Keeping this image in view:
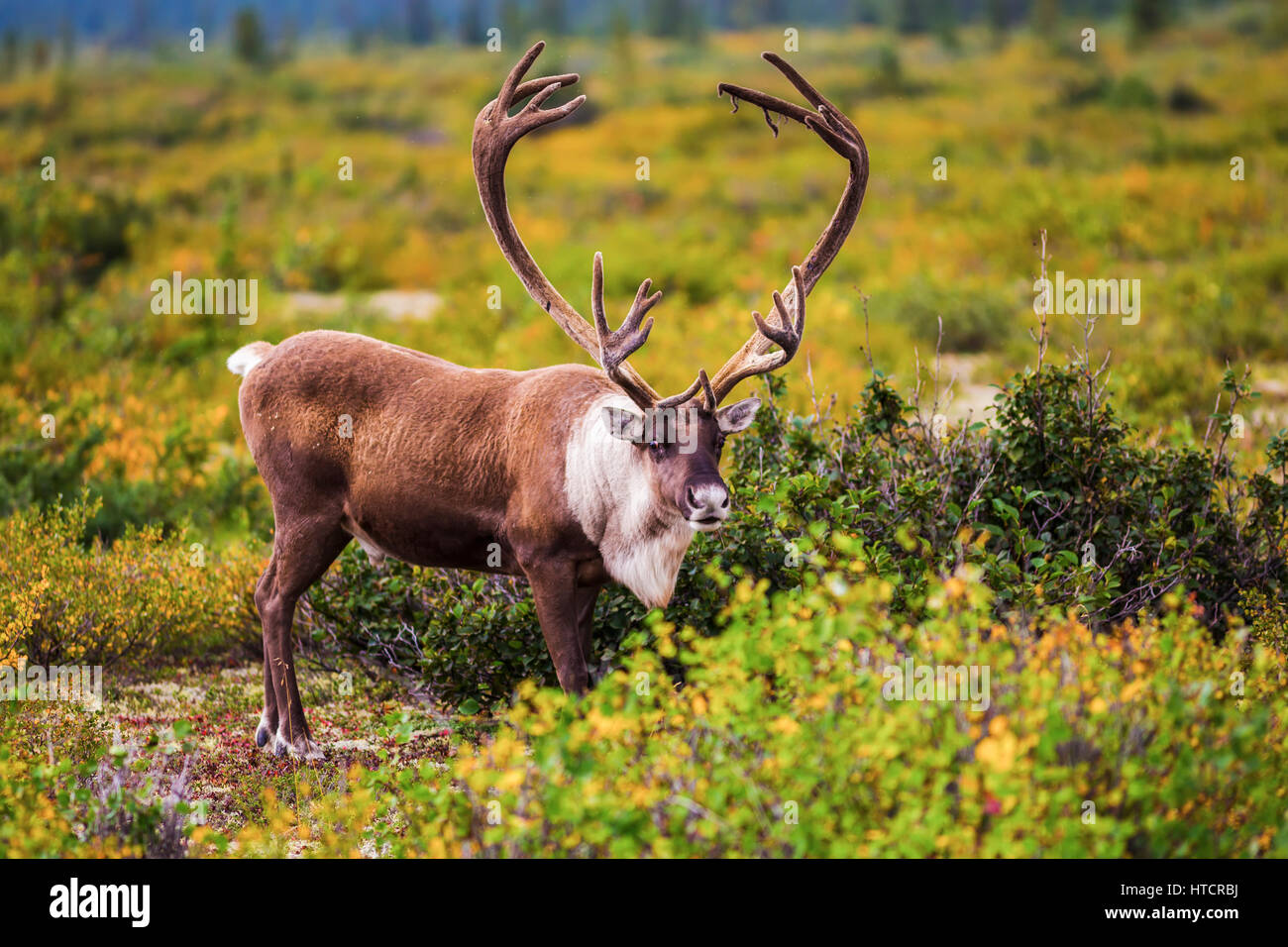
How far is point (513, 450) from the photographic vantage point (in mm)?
5922

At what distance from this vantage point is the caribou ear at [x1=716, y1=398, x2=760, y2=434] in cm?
556

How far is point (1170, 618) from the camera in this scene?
462cm

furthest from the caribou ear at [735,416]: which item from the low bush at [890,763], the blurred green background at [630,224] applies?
the blurred green background at [630,224]

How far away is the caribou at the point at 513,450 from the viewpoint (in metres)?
5.58

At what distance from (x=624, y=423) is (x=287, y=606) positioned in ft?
6.40

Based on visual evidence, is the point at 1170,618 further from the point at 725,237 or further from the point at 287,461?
the point at 725,237

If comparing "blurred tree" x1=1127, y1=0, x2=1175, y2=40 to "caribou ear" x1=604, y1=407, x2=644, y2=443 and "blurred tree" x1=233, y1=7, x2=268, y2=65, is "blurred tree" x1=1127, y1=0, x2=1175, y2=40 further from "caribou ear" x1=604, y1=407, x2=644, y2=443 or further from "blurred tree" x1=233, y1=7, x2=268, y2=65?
"caribou ear" x1=604, y1=407, x2=644, y2=443

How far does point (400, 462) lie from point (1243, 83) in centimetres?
3125

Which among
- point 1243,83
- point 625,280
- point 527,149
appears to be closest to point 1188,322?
point 625,280

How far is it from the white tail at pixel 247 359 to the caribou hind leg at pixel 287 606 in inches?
27.4

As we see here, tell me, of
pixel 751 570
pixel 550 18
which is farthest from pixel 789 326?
pixel 550 18

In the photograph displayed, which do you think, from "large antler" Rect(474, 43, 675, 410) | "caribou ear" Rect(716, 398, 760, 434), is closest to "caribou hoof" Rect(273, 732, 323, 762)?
"large antler" Rect(474, 43, 675, 410)

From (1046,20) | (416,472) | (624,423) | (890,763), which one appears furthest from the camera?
(1046,20)

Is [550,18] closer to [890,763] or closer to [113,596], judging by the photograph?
[113,596]
